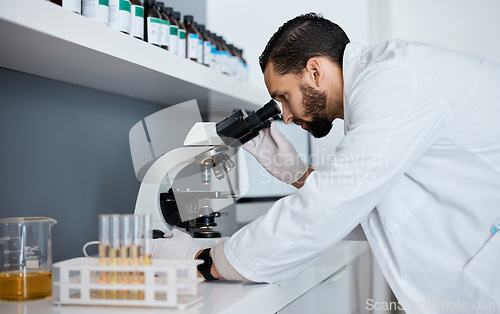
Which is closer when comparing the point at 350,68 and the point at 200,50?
the point at 350,68

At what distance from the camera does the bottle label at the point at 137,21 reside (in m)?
1.32

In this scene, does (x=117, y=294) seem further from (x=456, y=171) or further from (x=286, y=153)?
(x=286, y=153)

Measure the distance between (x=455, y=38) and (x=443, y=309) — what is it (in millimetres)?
1919

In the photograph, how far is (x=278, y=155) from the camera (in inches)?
65.6

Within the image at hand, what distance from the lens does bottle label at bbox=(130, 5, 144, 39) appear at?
1.32m

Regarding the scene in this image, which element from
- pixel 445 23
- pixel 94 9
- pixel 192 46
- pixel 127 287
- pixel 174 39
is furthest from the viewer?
pixel 445 23

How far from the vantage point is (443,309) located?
1162 mm

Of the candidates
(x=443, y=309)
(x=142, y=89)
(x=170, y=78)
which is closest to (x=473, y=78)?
(x=443, y=309)

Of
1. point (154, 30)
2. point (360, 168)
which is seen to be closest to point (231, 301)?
point (360, 168)

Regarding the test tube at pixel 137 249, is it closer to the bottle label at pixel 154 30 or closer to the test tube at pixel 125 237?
the test tube at pixel 125 237

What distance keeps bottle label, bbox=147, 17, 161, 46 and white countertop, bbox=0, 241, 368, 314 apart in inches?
26.4

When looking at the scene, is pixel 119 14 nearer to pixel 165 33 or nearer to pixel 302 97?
pixel 165 33

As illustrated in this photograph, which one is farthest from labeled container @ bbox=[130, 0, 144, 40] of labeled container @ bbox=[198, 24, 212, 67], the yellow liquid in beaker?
the yellow liquid in beaker

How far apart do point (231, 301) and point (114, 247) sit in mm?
238
